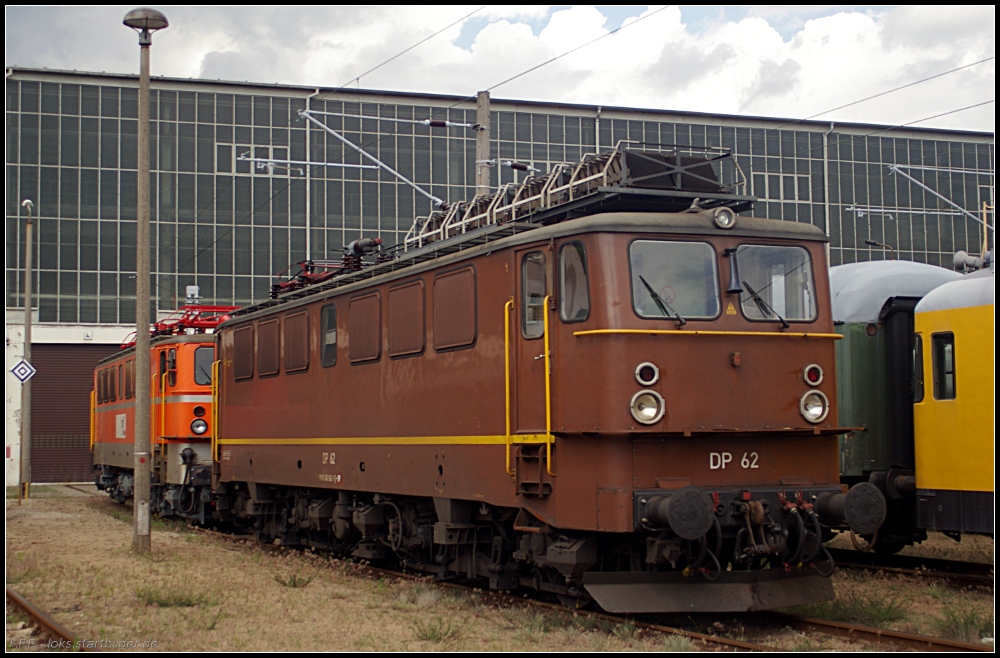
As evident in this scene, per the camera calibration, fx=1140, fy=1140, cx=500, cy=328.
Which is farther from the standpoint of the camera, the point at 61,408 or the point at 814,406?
the point at 61,408

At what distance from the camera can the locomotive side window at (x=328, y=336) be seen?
48.5 feet

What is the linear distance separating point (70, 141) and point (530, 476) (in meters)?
37.0

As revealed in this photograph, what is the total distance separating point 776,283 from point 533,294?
2.32 m

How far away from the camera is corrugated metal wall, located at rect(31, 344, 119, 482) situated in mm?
42125

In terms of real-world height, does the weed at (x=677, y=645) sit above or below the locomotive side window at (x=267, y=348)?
below

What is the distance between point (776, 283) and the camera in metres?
10.8

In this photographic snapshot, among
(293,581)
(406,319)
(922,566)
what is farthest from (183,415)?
(922,566)

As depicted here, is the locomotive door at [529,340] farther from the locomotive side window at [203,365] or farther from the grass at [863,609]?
the locomotive side window at [203,365]

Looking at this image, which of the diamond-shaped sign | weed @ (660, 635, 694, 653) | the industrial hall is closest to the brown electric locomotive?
weed @ (660, 635, 694, 653)

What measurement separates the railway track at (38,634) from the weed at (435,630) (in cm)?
275

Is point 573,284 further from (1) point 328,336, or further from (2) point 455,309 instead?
(1) point 328,336

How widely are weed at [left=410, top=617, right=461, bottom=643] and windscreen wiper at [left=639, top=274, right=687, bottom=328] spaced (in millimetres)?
3310

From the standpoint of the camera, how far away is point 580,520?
32.9ft

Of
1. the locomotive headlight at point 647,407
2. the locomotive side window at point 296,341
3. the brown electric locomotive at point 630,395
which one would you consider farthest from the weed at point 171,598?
the locomotive headlight at point 647,407
